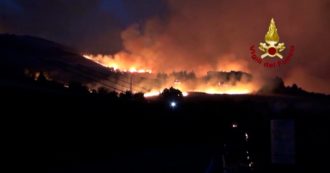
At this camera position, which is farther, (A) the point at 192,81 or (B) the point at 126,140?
(A) the point at 192,81

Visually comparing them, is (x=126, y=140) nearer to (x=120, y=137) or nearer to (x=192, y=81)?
(x=120, y=137)

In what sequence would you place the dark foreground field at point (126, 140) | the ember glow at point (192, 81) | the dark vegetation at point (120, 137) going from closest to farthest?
the dark foreground field at point (126, 140)
the dark vegetation at point (120, 137)
the ember glow at point (192, 81)

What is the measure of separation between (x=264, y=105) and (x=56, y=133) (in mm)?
51819

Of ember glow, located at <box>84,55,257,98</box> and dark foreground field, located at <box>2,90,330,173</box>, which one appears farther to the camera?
ember glow, located at <box>84,55,257,98</box>

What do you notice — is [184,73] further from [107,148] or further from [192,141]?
[107,148]

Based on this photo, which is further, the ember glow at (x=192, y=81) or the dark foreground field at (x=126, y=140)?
the ember glow at (x=192, y=81)

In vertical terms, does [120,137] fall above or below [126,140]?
above

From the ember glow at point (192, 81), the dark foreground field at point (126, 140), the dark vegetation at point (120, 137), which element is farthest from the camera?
the ember glow at point (192, 81)

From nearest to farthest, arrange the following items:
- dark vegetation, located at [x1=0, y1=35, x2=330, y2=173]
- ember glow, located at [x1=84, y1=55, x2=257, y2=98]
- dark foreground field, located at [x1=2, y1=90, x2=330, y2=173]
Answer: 1. dark foreground field, located at [x1=2, y1=90, x2=330, y2=173]
2. dark vegetation, located at [x1=0, y1=35, x2=330, y2=173]
3. ember glow, located at [x1=84, y1=55, x2=257, y2=98]

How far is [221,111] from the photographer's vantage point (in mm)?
63625

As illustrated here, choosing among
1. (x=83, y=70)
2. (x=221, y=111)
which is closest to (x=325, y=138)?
A: (x=221, y=111)

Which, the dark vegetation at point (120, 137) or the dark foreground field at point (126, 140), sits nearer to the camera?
the dark foreground field at point (126, 140)

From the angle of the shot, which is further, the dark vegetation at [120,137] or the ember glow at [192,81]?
the ember glow at [192,81]

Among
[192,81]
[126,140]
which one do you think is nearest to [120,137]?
[126,140]
